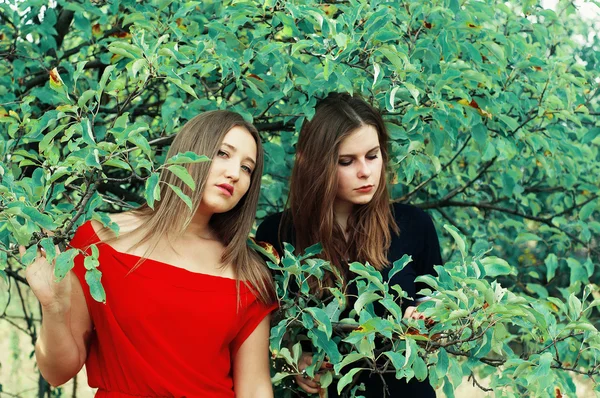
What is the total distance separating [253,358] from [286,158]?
46.4 inches

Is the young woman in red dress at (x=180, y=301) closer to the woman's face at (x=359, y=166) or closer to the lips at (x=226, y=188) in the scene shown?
the lips at (x=226, y=188)

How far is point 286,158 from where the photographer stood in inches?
119

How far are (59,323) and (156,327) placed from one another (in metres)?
0.22

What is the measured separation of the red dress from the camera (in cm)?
185

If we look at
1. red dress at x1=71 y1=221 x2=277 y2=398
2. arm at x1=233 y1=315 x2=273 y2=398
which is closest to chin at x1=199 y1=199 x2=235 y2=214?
red dress at x1=71 y1=221 x2=277 y2=398

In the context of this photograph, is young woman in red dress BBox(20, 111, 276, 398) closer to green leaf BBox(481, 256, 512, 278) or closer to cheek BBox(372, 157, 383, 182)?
cheek BBox(372, 157, 383, 182)

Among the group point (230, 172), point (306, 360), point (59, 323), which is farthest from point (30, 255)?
point (306, 360)

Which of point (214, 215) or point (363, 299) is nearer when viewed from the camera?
point (363, 299)

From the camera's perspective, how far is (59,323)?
179 cm

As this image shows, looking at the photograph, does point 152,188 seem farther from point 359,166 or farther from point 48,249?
point 359,166

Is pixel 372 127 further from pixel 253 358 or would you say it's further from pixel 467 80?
pixel 253 358

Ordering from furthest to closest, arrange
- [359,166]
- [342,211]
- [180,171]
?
1. [342,211]
2. [359,166]
3. [180,171]

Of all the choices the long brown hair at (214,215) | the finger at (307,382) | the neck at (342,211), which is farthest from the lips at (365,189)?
the finger at (307,382)

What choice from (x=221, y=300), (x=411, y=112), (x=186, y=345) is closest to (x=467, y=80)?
(x=411, y=112)
